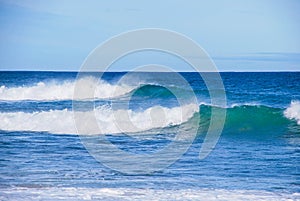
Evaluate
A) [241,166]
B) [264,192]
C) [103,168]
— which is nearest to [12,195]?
[103,168]

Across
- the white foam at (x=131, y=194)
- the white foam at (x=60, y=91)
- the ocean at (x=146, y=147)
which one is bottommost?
the white foam at (x=131, y=194)

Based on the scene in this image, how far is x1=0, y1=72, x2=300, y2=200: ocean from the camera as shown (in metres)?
7.59

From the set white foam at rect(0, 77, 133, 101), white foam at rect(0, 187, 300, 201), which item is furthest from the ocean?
white foam at rect(0, 77, 133, 101)

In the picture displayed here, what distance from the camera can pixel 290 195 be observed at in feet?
23.7

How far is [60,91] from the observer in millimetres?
21562

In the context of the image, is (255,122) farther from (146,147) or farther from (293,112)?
(146,147)

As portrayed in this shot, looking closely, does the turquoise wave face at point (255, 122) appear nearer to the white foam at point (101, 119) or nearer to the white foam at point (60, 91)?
the white foam at point (101, 119)

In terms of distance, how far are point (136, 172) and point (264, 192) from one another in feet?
7.38

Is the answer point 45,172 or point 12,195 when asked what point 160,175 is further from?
point 12,195

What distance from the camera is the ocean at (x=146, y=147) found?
7586mm

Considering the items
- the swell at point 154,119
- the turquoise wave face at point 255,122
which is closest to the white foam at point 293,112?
the swell at point 154,119

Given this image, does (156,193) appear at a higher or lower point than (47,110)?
lower

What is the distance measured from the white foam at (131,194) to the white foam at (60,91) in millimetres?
11384

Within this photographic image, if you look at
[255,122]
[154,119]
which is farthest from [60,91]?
[255,122]
